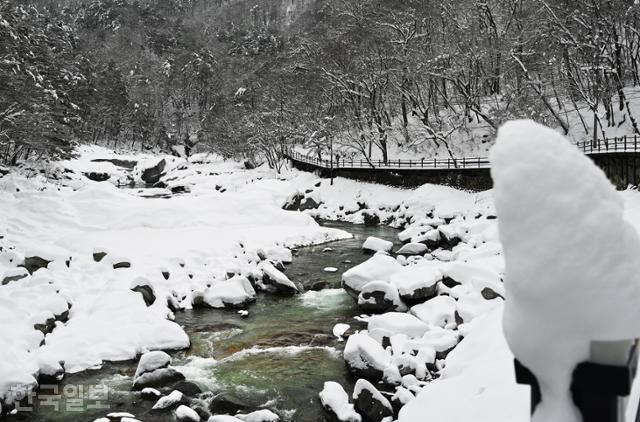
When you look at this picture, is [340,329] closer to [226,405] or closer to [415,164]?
[226,405]

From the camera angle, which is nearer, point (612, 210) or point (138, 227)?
point (612, 210)

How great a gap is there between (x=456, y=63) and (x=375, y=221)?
12.4m

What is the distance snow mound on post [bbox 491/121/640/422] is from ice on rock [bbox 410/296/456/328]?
9.16 meters

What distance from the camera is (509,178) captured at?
157cm

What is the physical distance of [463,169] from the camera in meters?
27.6

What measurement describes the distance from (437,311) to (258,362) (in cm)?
434

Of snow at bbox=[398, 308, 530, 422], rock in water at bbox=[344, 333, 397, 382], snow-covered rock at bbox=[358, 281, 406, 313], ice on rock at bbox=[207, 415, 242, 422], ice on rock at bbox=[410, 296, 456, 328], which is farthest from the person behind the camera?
snow-covered rock at bbox=[358, 281, 406, 313]

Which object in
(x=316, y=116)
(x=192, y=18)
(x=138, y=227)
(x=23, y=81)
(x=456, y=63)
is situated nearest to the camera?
(x=23, y=81)

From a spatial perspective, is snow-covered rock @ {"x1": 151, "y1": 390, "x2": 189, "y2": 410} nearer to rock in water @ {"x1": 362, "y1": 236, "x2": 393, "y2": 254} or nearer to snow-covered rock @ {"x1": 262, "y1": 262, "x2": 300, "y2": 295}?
snow-covered rock @ {"x1": 262, "y1": 262, "x2": 300, "y2": 295}

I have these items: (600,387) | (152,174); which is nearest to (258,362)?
(600,387)

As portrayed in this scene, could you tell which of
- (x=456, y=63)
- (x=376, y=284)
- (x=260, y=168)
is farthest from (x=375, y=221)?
(x=260, y=168)

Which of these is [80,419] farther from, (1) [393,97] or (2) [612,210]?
(1) [393,97]

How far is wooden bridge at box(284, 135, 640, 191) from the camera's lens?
19703mm


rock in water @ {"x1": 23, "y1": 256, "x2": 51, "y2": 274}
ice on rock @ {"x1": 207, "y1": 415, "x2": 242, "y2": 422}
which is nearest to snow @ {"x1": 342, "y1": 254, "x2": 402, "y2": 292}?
ice on rock @ {"x1": 207, "y1": 415, "x2": 242, "y2": 422}
